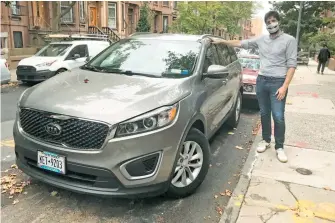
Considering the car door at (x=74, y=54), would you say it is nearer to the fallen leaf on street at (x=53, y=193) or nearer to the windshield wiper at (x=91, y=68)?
the windshield wiper at (x=91, y=68)

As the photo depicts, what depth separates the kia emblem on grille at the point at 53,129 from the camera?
2.87 m

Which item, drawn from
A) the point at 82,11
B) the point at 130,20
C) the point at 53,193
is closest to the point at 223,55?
the point at 53,193

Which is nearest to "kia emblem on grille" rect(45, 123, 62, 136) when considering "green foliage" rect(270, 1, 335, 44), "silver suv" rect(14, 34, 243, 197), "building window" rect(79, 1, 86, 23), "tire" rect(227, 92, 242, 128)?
"silver suv" rect(14, 34, 243, 197)

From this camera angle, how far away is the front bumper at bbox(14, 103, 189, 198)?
2756 millimetres

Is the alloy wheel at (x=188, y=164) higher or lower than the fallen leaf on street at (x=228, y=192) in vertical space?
higher

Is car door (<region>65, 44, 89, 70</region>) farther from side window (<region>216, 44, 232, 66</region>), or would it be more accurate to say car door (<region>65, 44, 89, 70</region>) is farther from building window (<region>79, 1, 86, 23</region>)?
building window (<region>79, 1, 86, 23</region>)

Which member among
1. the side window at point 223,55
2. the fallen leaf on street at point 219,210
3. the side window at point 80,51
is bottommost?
the fallen leaf on street at point 219,210

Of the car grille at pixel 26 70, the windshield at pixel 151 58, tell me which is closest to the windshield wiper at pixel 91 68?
the windshield at pixel 151 58

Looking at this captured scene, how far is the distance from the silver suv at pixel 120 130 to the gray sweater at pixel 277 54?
2.99 ft

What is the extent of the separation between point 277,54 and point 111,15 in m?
24.4

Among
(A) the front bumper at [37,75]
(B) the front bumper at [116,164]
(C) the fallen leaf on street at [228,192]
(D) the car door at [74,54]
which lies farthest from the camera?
(D) the car door at [74,54]

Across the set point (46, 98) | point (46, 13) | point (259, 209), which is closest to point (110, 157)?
point (46, 98)

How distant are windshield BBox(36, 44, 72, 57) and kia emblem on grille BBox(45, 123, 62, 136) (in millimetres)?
9520

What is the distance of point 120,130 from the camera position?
2.78 metres
